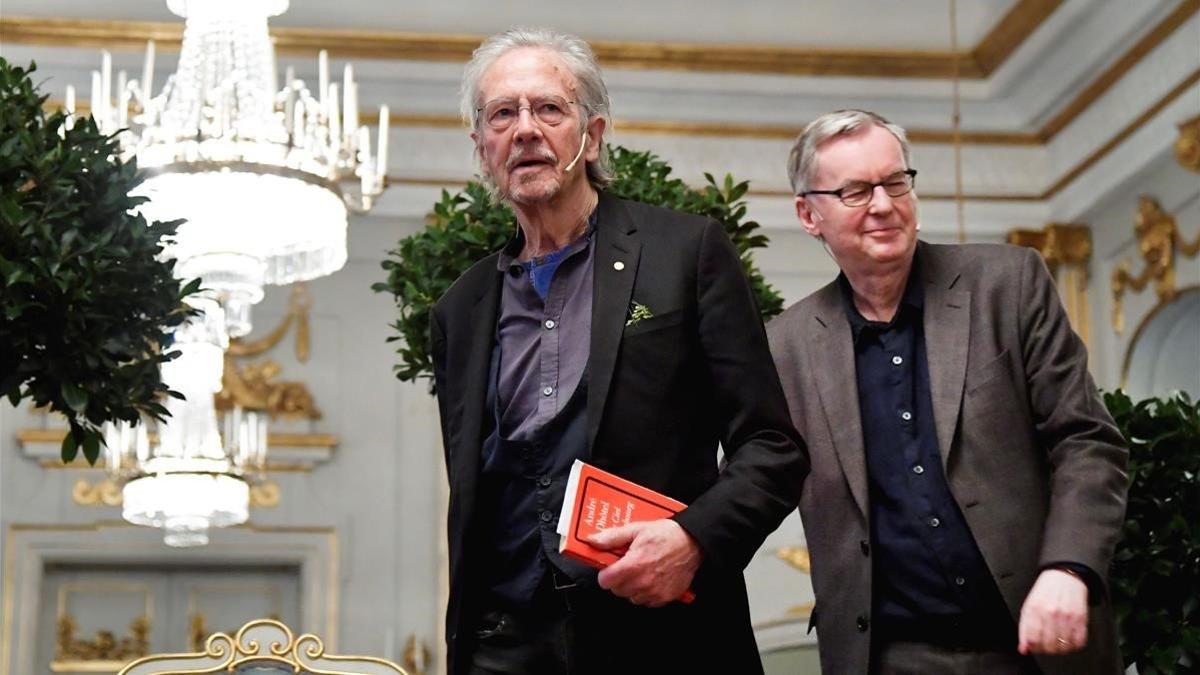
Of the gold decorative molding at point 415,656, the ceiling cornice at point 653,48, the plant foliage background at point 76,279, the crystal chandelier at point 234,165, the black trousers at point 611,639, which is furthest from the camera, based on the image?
the gold decorative molding at point 415,656

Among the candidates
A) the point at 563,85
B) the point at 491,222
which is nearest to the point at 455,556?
the point at 563,85

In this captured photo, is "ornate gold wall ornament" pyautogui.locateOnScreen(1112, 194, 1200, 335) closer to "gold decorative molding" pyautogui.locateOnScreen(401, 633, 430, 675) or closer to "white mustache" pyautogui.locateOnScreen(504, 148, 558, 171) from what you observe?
"gold decorative molding" pyautogui.locateOnScreen(401, 633, 430, 675)

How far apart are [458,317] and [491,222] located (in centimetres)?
182

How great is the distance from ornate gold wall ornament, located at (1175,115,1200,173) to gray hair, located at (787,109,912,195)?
219 inches

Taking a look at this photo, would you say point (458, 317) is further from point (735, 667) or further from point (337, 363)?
point (337, 363)

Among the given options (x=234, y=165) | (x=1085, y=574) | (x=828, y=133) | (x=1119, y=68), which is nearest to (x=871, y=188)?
(x=828, y=133)

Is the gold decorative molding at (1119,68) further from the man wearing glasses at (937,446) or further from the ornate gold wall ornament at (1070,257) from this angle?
the man wearing glasses at (937,446)

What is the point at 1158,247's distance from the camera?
861 centimetres

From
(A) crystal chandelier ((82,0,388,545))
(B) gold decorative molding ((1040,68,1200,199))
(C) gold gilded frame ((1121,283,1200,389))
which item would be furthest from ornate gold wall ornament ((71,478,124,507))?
(B) gold decorative molding ((1040,68,1200,199))

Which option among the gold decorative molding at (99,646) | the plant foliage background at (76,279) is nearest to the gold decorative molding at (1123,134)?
the gold decorative molding at (99,646)

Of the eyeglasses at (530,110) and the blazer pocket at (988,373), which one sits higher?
the eyeglasses at (530,110)

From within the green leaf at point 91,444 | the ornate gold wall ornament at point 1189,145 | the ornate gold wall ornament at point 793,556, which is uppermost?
the ornate gold wall ornament at point 1189,145

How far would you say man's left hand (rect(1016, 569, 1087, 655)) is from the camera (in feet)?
7.76

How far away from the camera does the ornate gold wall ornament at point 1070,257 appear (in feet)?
31.0
